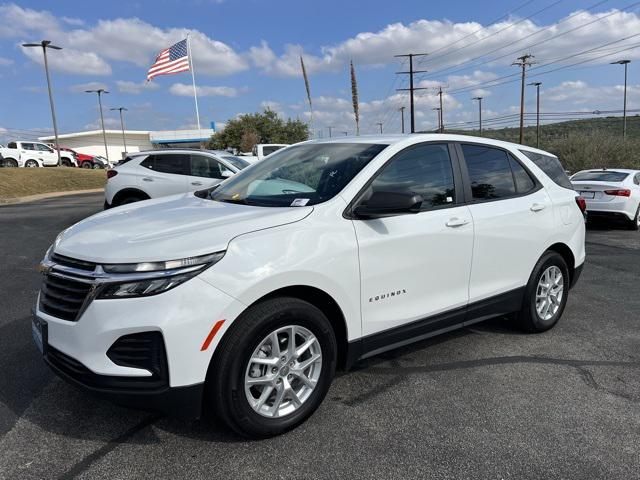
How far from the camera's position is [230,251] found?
267cm

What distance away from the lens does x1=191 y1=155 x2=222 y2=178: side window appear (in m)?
10.8

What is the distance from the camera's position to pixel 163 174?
10.7 m

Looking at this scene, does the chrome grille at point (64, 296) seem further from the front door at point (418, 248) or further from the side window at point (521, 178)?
the side window at point (521, 178)

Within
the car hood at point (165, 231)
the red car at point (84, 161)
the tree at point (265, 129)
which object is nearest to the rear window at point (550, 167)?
the car hood at point (165, 231)

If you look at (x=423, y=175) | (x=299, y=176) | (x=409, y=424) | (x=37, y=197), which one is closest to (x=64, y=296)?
(x=299, y=176)

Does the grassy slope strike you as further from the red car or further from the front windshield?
the front windshield

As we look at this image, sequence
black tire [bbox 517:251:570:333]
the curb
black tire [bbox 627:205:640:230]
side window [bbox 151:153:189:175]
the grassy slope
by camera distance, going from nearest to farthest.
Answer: black tire [bbox 517:251:570:333], side window [bbox 151:153:189:175], black tire [bbox 627:205:640:230], the curb, the grassy slope

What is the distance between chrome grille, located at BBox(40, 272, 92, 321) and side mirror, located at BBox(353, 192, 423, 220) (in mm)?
1595

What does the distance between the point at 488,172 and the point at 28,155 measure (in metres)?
35.1

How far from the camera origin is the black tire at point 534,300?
442 cm

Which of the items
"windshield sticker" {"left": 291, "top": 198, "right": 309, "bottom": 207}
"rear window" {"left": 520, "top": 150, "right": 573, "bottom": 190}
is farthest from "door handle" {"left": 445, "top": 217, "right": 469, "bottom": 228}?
"rear window" {"left": 520, "top": 150, "right": 573, "bottom": 190}

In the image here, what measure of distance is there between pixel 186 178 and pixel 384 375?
798 cm

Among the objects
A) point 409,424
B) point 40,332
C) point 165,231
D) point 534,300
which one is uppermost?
point 165,231

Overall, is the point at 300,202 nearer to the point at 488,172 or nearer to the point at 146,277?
the point at 146,277
